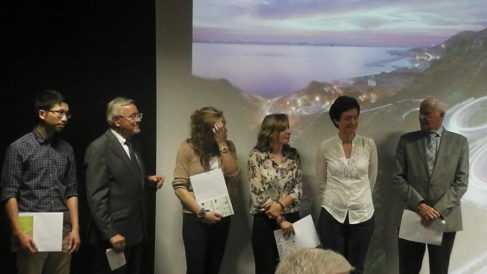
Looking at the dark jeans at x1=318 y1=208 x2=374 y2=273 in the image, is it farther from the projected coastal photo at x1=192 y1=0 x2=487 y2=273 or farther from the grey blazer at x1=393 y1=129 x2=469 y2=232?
the projected coastal photo at x1=192 y1=0 x2=487 y2=273

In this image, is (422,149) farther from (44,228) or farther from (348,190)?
(44,228)

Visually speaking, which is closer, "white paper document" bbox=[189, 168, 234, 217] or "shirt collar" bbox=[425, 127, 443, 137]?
"white paper document" bbox=[189, 168, 234, 217]

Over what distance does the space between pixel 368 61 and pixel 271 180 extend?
4.12 ft

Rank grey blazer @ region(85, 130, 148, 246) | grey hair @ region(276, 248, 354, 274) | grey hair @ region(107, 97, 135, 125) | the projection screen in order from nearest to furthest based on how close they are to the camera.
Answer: grey hair @ region(276, 248, 354, 274) < grey blazer @ region(85, 130, 148, 246) < grey hair @ region(107, 97, 135, 125) < the projection screen

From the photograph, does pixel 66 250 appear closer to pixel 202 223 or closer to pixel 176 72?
pixel 202 223

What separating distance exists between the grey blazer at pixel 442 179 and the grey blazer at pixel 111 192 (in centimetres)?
167

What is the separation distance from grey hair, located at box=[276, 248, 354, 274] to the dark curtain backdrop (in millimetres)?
2199

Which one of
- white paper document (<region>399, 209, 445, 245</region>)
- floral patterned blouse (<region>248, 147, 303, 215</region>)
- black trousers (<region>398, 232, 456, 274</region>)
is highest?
floral patterned blouse (<region>248, 147, 303, 215</region>)

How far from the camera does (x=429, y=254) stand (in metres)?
3.16

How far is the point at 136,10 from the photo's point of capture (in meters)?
3.44

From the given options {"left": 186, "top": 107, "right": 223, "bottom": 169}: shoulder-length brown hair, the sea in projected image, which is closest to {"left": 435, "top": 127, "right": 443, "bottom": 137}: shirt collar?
the sea in projected image

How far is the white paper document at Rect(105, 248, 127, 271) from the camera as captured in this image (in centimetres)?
268

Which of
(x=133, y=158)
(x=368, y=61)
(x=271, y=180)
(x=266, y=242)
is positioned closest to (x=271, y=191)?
(x=271, y=180)

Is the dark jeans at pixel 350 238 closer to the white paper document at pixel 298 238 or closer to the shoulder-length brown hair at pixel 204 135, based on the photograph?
the white paper document at pixel 298 238
